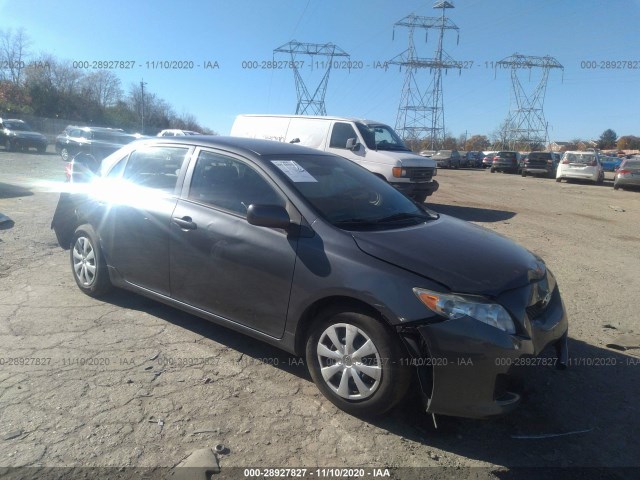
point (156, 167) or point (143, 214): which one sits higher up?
point (156, 167)

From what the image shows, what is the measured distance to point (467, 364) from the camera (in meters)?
2.81

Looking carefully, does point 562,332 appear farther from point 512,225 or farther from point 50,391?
point 512,225

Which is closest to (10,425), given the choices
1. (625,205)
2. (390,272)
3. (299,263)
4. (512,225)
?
(299,263)

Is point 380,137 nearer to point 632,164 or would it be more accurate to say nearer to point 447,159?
point 632,164

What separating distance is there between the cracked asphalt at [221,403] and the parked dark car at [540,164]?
2711 centimetres

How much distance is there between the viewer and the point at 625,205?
15.5 meters

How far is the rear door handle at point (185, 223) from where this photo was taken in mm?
3951

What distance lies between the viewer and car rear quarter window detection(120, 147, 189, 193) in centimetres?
437

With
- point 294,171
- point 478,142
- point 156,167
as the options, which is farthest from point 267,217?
point 478,142

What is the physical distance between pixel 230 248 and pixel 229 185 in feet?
1.90

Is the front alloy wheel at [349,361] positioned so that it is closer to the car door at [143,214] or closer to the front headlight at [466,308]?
the front headlight at [466,308]

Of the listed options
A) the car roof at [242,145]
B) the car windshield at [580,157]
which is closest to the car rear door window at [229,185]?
the car roof at [242,145]

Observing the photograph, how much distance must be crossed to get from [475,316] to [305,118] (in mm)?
10040

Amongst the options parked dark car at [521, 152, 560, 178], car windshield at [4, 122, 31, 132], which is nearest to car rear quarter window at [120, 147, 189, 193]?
car windshield at [4, 122, 31, 132]
